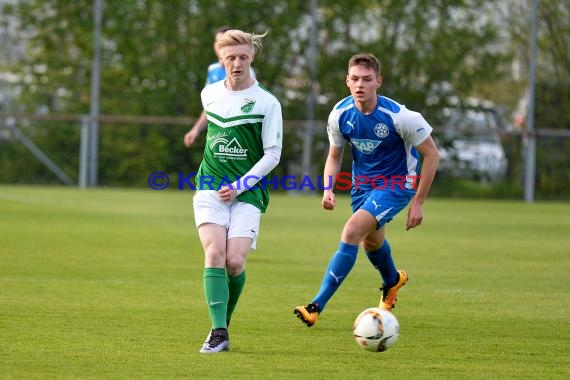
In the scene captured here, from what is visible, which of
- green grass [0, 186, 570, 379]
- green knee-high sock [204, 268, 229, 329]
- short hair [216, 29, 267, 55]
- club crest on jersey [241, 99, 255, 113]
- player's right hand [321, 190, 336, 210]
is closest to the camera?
green grass [0, 186, 570, 379]

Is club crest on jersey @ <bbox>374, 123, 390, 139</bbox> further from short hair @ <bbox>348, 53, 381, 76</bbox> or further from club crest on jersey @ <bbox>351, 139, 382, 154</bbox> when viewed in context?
short hair @ <bbox>348, 53, 381, 76</bbox>

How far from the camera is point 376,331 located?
6449 mm

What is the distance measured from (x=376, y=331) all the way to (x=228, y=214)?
1120 mm

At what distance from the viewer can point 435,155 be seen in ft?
25.5

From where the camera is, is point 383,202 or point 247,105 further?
point 383,202

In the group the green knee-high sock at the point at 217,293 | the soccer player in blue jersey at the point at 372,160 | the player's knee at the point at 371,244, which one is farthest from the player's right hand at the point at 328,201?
the green knee-high sock at the point at 217,293

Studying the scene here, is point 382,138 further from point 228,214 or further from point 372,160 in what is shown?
point 228,214

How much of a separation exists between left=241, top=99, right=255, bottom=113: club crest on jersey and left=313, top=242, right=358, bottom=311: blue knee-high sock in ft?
4.35

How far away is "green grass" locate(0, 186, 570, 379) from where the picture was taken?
6188 mm

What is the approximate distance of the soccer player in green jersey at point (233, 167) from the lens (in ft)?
22.2

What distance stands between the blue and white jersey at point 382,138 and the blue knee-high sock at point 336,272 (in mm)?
524

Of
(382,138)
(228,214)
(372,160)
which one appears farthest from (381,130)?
(228,214)

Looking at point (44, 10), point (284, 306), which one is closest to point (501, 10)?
point (44, 10)

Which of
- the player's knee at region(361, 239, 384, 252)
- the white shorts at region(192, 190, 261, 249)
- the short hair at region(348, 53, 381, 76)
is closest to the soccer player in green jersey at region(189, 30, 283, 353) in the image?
the white shorts at region(192, 190, 261, 249)
